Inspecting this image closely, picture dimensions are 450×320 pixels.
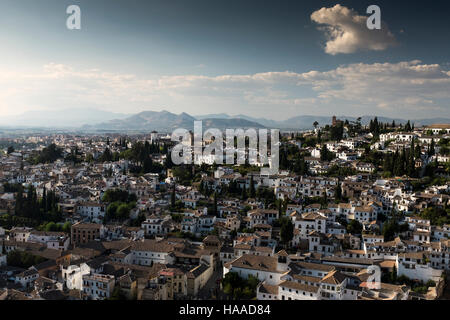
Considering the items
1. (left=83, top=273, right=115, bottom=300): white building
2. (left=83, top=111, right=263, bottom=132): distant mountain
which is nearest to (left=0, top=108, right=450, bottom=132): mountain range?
(left=83, top=111, right=263, bottom=132): distant mountain

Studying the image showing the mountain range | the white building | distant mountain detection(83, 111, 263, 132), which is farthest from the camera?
distant mountain detection(83, 111, 263, 132)

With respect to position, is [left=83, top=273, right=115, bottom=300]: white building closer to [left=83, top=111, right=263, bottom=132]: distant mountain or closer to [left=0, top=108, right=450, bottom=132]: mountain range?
[left=0, top=108, right=450, bottom=132]: mountain range

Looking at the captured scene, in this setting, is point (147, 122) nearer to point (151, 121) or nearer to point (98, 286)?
point (151, 121)

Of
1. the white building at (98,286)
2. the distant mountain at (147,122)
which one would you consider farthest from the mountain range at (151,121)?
the white building at (98,286)

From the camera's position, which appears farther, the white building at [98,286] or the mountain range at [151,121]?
the mountain range at [151,121]

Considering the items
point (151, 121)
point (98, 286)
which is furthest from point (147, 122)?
point (98, 286)

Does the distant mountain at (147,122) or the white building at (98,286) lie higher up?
the distant mountain at (147,122)

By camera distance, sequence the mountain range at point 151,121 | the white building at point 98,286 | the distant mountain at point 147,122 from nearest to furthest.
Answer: the white building at point 98,286 → the mountain range at point 151,121 → the distant mountain at point 147,122

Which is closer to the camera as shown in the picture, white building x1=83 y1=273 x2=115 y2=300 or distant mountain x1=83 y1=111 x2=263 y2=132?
white building x1=83 y1=273 x2=115 y2=300

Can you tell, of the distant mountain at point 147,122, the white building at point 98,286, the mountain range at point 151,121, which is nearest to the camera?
the white building at point 98,286

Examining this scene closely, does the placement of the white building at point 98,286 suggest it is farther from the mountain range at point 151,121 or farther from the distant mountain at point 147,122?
the distant mountain at point 147,122
